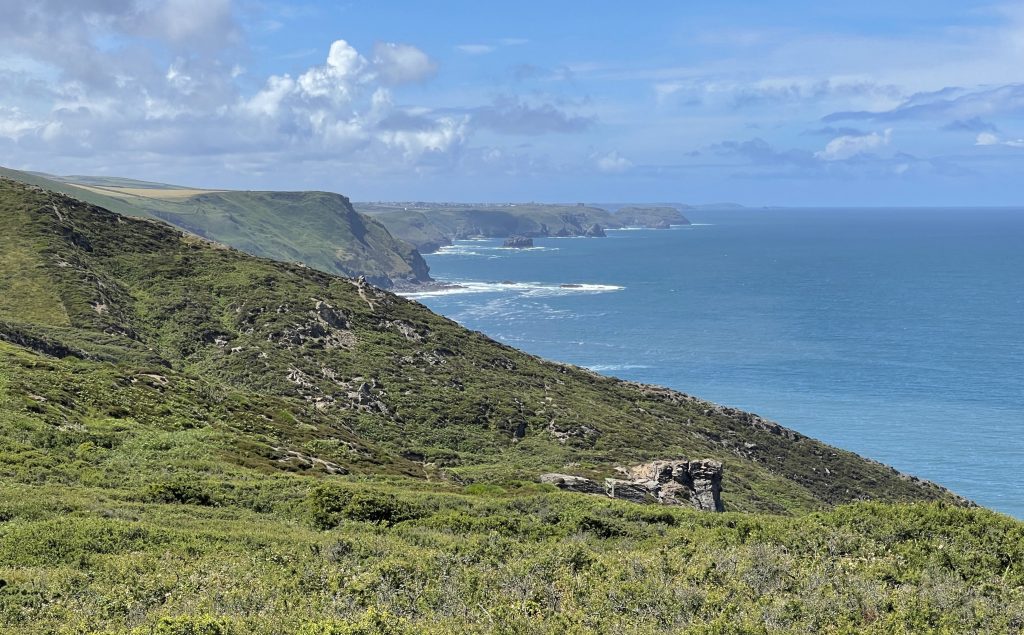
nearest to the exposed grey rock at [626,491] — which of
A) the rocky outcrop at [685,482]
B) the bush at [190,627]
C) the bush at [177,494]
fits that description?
the rocky outcrop at [685,482]

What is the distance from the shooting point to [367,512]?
3200 centimetres

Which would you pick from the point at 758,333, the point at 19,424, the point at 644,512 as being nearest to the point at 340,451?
the point at 19,424

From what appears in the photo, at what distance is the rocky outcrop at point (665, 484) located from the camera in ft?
159

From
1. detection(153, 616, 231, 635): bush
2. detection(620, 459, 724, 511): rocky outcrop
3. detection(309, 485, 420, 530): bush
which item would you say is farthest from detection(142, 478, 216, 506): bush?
detection(620, 459, 724, 511): rocky outcrop

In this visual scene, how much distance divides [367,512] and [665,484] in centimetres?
2531

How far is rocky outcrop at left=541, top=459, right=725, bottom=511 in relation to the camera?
159ft

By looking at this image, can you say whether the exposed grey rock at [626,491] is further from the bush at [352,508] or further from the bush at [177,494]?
the bush at [177,494]

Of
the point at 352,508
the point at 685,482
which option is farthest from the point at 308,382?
the point at 352,508

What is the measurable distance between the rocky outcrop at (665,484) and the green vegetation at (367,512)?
9.07ft

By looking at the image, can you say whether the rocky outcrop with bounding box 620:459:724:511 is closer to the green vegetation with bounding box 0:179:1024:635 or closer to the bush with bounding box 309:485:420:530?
the green vegetation with bounding box 0:179:1024:635

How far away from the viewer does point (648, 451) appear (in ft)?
233

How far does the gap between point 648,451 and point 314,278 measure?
48372 millimetres

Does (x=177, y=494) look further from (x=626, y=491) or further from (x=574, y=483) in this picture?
(x=626, y=491)

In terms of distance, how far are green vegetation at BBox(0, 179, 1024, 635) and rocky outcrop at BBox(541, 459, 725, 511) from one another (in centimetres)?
276
